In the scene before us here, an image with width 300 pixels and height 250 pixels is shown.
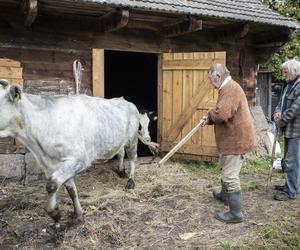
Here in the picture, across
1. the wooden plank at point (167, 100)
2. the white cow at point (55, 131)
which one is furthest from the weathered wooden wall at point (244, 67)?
the white cow at point (55, 131)

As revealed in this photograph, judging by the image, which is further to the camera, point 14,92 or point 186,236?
point 186,236

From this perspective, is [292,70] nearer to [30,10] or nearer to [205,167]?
[205,167]

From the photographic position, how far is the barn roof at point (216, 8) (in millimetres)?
6750

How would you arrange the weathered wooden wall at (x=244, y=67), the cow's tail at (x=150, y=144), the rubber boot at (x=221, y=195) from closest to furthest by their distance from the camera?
the rubber boot at (x=221, y=195), the cow's tail at (x=150, y=144), the weathered wooden wall at (x=244, y=67)

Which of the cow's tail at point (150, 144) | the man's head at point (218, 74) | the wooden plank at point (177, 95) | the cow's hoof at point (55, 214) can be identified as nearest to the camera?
the cow's hoof at point (55, 214)

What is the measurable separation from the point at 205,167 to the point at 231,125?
351 cm

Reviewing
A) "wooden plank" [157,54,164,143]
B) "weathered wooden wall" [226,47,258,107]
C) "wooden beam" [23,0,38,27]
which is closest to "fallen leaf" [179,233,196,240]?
"wooden beam" [23,0,38,27]

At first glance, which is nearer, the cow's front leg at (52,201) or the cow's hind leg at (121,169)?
the cow's front leg at (52,201)

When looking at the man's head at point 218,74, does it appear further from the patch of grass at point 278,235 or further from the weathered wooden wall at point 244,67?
the weathered wooden wall at point 244,67

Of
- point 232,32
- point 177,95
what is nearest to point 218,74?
point 177,95

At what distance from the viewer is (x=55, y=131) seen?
4652 millimetres

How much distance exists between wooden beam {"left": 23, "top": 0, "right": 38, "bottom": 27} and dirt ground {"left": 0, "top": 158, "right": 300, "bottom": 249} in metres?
2.75

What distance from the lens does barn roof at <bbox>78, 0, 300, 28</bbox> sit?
6.75m

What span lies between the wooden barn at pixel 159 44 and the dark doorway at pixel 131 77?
137 inches
